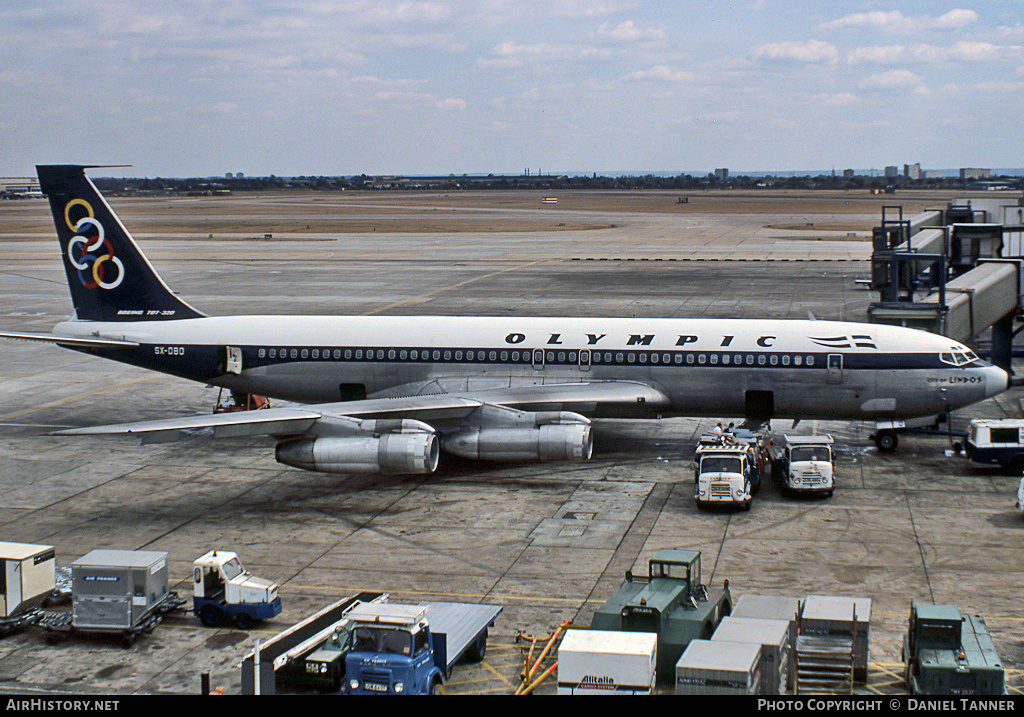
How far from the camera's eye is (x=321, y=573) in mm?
24562

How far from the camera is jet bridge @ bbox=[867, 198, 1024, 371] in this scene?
38000mm

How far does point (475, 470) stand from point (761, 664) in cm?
1784

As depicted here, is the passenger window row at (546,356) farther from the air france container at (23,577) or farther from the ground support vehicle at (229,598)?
the ground support vehicle at (229,598)

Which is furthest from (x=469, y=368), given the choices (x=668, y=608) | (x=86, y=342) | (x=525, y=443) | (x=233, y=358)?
(x=668, y=608)

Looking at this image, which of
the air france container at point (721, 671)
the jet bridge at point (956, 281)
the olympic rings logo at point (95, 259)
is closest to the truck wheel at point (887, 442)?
the jet bridge at point (956, 281)

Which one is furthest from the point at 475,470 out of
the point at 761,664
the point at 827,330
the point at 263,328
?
the point at 761,664

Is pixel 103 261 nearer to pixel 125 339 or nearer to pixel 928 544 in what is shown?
pixel 125 339

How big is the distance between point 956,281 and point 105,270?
32763mm

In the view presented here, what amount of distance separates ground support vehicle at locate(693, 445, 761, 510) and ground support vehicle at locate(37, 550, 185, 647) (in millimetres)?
14236

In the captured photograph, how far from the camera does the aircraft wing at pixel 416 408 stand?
29511mm

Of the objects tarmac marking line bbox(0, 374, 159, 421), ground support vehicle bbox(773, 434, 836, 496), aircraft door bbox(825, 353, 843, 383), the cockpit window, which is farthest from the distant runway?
the cockpit window

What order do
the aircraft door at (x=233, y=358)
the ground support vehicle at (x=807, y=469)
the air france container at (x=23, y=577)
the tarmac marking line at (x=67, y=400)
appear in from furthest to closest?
the tarmac marking line at (x=67, y=400)
the aircraft door at (x=233, y=358)
the ground support vehicle at (x=807, y=469)
the air france container at (x=23, y=577)

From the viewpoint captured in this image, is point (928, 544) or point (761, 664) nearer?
point (761, 664)

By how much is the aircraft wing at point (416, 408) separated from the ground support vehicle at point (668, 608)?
12911mm
